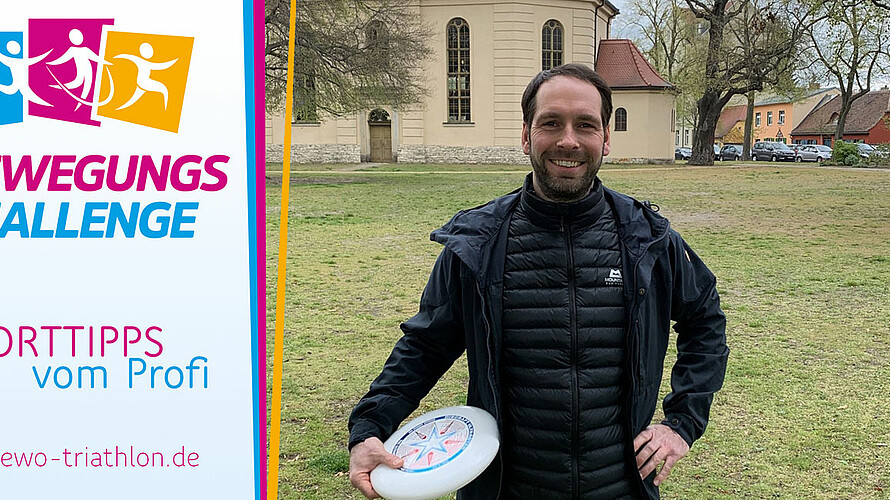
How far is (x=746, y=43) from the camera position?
4162cm

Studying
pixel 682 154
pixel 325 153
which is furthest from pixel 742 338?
pixel 682 154

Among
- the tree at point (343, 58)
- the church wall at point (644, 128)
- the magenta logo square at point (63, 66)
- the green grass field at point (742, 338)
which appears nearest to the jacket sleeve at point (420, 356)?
the magenta logo square at point (63, 66)

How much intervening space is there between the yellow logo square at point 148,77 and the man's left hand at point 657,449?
1.55m

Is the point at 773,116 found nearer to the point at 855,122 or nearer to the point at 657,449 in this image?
the point at 855,122

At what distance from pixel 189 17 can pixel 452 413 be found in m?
1.32

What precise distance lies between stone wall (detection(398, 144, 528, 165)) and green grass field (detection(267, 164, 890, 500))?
1003 inches

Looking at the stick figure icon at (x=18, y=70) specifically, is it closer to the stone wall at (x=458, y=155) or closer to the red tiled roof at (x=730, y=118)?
the stone wall at (x=458, y=155)

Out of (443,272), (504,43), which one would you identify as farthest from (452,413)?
(504,43)

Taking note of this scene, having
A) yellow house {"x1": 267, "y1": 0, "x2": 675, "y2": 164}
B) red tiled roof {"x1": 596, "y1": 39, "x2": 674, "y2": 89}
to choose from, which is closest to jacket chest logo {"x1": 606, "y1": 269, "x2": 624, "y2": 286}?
yellow house {"x1": 267, "y1": 0, "x2": 675, "y2": 164}

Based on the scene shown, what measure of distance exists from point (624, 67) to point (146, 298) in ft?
162

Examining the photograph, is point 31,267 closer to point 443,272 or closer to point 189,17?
point 189,17

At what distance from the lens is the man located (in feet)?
7.48

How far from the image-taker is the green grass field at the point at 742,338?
4.91 meters

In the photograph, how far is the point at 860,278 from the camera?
36.0ft
